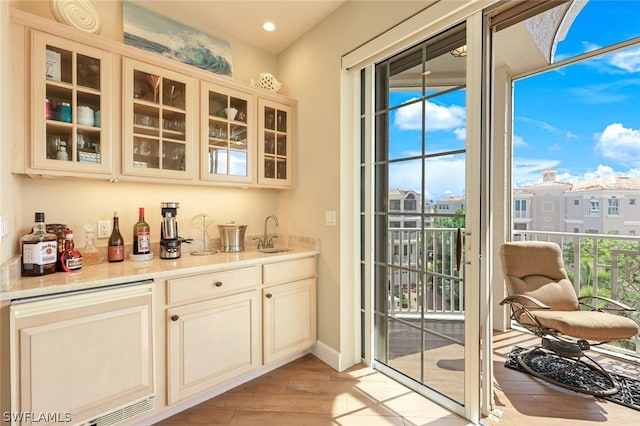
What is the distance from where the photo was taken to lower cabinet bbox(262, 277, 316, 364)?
2.12 meters

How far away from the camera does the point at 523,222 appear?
129 inches

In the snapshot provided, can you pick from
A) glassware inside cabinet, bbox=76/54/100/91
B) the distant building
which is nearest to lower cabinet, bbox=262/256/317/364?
glassware inside cabinet, bbox=76/54/100/91

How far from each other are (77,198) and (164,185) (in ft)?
1.77

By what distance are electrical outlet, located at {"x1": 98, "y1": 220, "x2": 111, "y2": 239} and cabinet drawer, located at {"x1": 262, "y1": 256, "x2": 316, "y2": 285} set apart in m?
1.11

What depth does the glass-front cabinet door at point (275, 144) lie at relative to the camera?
2461 millimetres

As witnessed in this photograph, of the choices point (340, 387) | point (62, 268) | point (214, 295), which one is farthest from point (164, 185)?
point (340, 387)

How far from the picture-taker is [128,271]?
1.61m

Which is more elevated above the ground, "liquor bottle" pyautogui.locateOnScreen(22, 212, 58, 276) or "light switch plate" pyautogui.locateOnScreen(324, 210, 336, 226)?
"light switch plate" pyautogui.locateOnScreen(324, 210, 336, 226)

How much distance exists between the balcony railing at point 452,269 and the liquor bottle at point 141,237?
1772 mm

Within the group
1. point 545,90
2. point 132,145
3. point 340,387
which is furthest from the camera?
point 545,90

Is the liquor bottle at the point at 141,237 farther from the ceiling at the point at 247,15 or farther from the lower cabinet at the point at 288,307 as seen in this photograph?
the ceiling at the point at 247,15

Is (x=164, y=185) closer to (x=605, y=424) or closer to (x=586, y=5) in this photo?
(x=605, y=424)

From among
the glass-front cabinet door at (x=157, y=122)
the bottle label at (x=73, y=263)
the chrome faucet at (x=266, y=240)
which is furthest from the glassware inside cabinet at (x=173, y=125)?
the chrome faucet at (x=266, y=240)

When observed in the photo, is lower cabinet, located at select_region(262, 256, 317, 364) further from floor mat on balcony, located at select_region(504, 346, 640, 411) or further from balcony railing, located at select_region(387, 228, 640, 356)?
floor mat on balcony, located at select_region(504, 346, 640, 411)
